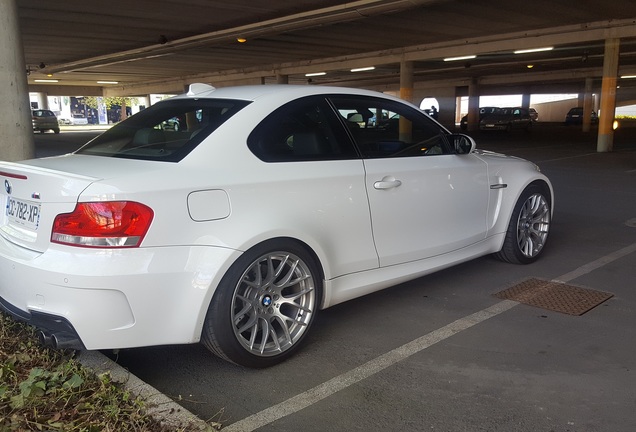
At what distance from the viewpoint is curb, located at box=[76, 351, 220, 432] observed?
243 cm

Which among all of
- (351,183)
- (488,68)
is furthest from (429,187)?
(488,68)

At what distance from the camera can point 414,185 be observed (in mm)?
3910

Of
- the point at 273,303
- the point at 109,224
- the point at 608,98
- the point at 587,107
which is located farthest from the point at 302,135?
the point at 587,107

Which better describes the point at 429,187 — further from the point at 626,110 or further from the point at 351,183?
the point at 626,110

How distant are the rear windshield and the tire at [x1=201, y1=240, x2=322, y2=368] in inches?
28.9

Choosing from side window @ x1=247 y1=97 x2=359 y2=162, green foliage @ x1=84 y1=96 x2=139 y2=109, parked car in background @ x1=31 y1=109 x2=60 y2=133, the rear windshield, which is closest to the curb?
the rear windshield

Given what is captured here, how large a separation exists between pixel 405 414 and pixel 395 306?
1536 mm

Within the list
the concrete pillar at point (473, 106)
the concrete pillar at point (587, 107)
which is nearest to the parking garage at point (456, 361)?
the concrete pillar at point (587, 107)

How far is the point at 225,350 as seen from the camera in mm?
2969

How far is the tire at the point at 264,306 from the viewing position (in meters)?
2.92

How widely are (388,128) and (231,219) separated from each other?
1.89 meters

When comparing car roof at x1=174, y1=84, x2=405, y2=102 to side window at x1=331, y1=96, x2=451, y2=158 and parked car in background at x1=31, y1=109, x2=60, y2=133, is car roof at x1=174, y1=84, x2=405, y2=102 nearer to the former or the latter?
side window at x1=331, y1=96, x2=451, y2=158

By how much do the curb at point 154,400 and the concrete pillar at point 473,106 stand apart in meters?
37.8

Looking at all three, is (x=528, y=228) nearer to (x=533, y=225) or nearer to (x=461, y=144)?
(x=533, y=225)
